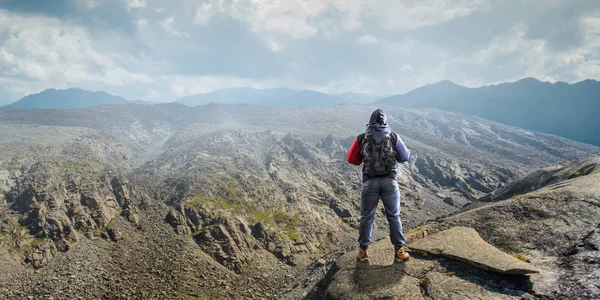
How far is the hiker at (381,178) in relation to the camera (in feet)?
30.4

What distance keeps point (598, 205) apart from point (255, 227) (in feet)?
199

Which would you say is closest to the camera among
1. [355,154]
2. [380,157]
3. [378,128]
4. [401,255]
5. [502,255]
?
[502,255]

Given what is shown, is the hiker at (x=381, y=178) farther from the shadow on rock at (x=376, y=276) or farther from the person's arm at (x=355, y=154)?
the shadow on rock at (x=376, y=276)

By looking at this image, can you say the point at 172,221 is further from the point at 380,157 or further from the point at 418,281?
the point at 418,281

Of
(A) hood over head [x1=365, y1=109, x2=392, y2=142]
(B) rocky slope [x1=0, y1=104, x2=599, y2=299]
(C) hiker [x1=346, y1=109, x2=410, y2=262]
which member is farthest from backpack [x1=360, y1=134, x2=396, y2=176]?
(B) rocky slope [x1=0, y1=104, x2=599, y2=299]

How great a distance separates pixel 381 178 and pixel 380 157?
701 millimetres

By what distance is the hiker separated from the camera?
9.27m

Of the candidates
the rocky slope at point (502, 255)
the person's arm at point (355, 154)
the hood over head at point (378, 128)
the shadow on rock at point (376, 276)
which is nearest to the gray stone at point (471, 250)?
the rocky slope at point (502, 255)

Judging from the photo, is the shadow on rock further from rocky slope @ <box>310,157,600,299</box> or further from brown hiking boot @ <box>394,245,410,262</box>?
brown hiking boot @ <box>394,245,410,262</box>

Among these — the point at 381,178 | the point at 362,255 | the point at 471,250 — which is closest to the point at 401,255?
the point at 362,255

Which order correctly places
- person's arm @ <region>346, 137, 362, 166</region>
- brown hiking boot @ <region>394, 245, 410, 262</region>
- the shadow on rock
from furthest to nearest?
person's arm @ <region>346, 137, 362, 166</region>
brown hiking boot @ <region>394, 245, 410, 262</region>
the shadow on rock

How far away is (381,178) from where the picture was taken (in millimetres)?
9406

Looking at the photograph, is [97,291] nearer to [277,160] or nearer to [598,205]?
[598,205]

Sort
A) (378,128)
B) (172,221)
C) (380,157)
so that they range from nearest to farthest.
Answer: (380,157) < (378,128) < (172,221)
